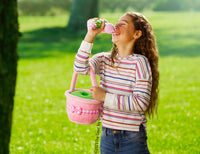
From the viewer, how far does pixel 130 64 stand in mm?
2662

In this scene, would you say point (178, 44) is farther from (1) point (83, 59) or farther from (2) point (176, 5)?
(1) point (83, 59)

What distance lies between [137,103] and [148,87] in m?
0.15

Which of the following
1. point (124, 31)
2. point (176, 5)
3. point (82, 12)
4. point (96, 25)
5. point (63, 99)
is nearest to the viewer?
point (96, 25)

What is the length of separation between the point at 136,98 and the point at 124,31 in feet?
1.90

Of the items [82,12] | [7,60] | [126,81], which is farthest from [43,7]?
[7,60]

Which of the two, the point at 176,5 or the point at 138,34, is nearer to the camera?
the point at 138,34

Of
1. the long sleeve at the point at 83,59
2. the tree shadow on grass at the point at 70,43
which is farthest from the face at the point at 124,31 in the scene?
the tree shadow on grass at the point at 70,43

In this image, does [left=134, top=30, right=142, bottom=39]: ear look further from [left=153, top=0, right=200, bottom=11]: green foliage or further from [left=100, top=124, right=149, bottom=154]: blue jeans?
[left=153, top=0, right=200, bottom=11]: green foliage

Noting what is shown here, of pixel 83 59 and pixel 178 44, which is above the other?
pixel 83 59

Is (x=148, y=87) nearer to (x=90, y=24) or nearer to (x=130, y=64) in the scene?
(x=130, y=64)

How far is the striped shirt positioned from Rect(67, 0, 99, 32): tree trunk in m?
14.7

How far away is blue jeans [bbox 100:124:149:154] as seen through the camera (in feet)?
8.63

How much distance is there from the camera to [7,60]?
2.00 meters

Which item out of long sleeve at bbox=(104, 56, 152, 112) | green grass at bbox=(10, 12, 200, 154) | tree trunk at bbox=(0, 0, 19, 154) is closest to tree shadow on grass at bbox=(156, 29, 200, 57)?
green grass at bbox=(10, 12, 200, 154)
